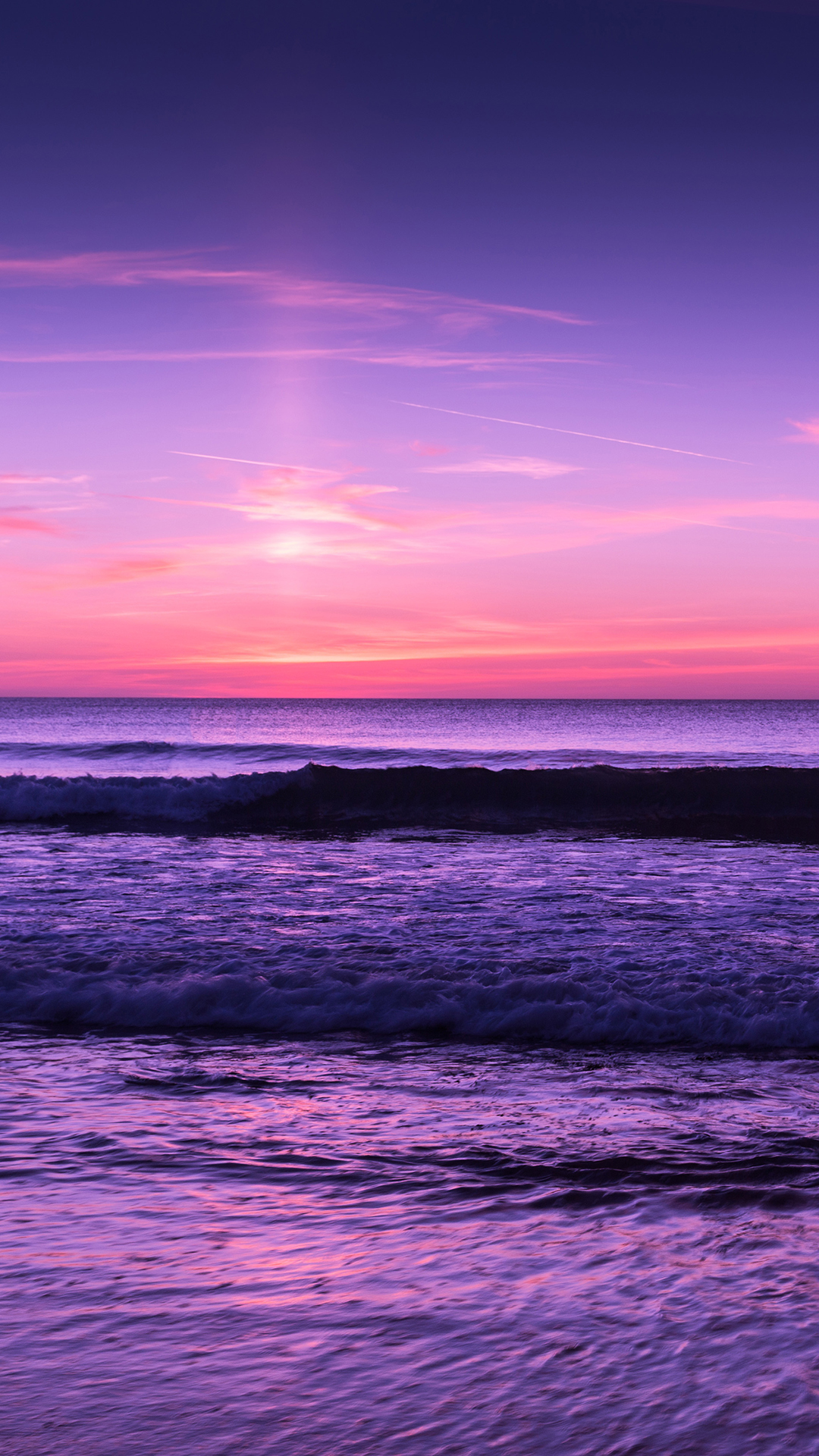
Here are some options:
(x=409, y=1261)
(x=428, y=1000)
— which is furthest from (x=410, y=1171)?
(x=428, y=1000)

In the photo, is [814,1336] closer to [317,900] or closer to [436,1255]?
[436,1255]

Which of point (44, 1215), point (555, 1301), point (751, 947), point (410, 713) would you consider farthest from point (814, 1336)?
point (410, 713)

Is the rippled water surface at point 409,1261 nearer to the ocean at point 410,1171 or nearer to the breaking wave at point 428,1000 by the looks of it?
the ocean at point 410,1171

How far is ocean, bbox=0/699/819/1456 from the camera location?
2.69 meters

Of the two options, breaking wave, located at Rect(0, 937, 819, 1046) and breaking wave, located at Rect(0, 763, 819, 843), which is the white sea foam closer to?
breaking wave, located at Rect(0, 763, 819, 843)

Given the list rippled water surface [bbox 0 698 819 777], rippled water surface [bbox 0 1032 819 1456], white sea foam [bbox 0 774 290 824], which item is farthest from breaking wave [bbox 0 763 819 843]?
rippled water surface [bbox 0 1032 819 1456]

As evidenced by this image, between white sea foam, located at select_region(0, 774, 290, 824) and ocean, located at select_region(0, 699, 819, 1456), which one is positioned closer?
ocean, located at select_region(0, 699, 819, 1456)

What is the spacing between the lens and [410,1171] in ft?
13.8

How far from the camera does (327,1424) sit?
2.58 m

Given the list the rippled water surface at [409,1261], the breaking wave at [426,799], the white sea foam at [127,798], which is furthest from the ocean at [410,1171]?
the white sea foam at [127,798]

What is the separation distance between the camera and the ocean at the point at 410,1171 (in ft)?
8.82

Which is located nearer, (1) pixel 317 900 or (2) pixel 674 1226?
(2) pixel 674 1226

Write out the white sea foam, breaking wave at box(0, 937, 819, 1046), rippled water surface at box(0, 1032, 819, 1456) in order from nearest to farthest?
1. rippled water surface at box(0, 1032, 819, 1456)
2. breaking wave at box(0, 937, 819, 1046)
3. the white sea foam

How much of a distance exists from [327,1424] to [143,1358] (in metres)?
0.61
